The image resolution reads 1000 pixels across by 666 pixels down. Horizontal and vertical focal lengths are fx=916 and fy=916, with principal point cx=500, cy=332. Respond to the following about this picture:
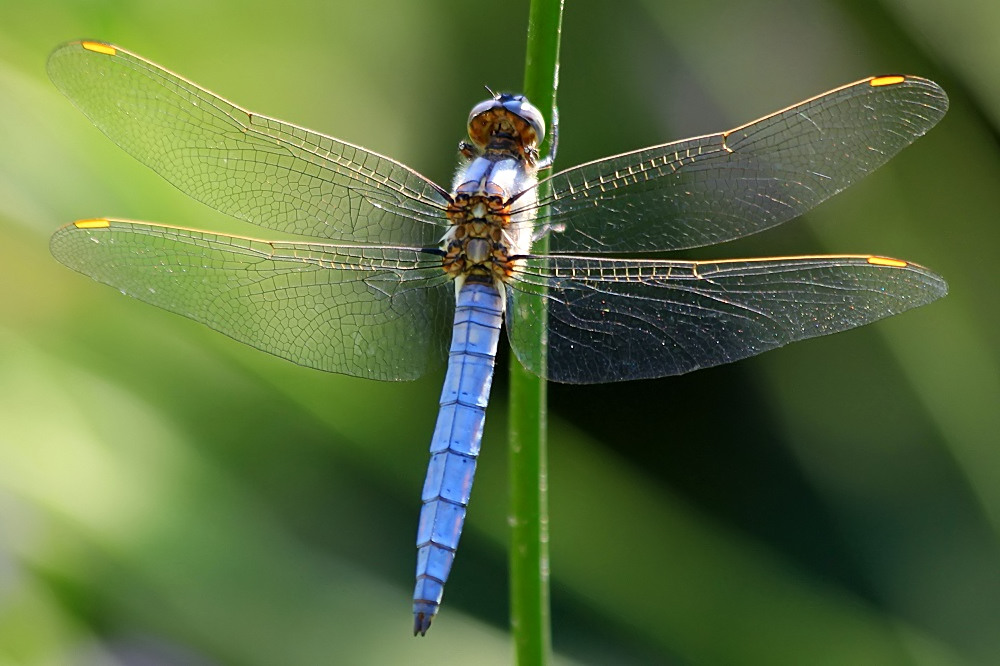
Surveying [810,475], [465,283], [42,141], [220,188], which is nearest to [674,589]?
[810,475]

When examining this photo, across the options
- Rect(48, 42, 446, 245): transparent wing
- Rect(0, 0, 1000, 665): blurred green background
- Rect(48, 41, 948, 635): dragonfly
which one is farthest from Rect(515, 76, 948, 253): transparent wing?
Rect(0, 0, 1000, 665): blurred green background

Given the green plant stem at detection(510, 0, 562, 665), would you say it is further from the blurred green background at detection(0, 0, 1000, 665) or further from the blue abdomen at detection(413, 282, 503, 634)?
the blurred green background at detection(0, 0, 1000, 665)

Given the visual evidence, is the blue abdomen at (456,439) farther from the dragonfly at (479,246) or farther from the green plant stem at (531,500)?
the green plant stem at (531,500)

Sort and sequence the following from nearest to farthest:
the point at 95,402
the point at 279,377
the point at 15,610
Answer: the point at 15,610 < the point at 95,402 < the point at 279,377

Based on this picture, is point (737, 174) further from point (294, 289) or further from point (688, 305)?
point (294, 289)

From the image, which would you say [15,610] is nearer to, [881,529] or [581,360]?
[581,360]

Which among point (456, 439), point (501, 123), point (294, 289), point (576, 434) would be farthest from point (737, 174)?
point (576, 434)

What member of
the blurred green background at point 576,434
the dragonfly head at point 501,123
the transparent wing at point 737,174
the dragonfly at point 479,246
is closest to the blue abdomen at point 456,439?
the dragonfly at point 479,246
